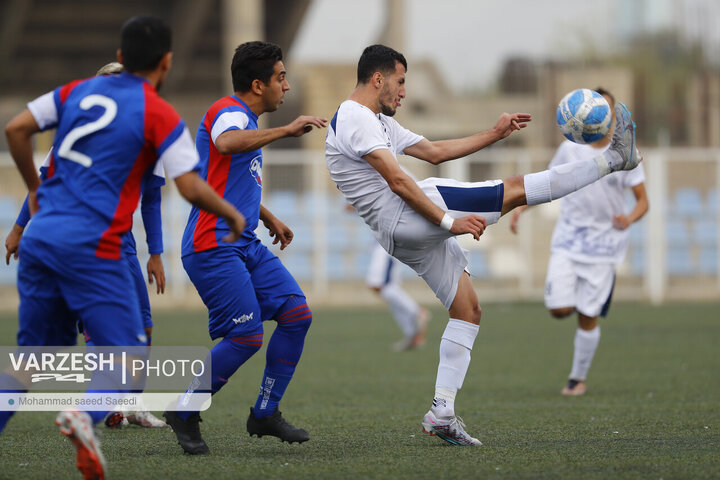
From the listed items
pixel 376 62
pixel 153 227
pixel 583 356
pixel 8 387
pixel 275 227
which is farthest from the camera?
pixel 583 356

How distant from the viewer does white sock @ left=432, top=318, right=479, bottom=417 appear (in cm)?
577

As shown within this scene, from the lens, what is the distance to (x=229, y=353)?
17.8 ft

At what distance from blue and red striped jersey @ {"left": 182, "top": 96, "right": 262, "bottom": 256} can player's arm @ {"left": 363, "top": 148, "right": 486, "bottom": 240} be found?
28.1 inches

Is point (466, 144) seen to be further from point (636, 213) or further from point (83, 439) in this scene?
point (636, 213)

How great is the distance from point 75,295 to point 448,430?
2.35 m

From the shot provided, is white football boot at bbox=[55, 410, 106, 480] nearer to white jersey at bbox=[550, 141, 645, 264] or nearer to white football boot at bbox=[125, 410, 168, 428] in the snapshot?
white football boot at bbox=[125, 410, 168, 428]

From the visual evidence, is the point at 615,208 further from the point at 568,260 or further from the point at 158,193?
the point at 158,193

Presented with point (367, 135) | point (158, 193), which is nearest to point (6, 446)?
point (158, 193)

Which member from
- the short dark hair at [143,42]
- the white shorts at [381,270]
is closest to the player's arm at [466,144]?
the short dark hair at [143,42]

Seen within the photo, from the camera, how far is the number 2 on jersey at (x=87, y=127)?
4.39 meters

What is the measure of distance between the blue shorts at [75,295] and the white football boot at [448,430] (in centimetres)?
189

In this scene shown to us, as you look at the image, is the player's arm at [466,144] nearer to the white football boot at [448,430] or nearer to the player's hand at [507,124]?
the player's hand at [507,124]

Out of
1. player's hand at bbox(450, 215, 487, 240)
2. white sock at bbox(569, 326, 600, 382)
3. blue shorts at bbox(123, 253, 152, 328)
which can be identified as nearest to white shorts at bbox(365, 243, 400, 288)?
white sock at bbox(569, 326, 600, 382)

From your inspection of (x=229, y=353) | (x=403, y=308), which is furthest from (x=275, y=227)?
(x=403, y=308)
